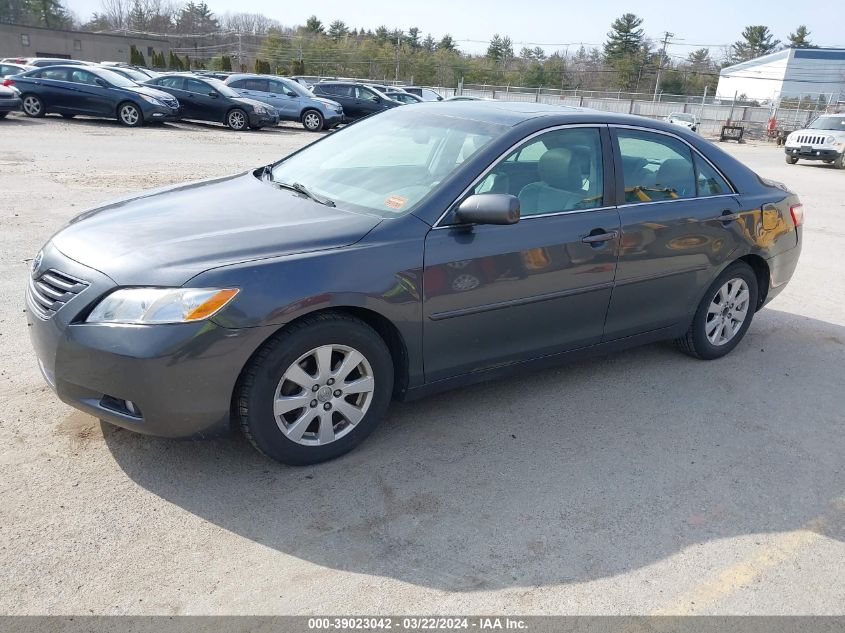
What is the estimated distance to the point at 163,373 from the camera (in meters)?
2.99

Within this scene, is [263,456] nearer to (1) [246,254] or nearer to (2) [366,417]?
(2) [366,417]

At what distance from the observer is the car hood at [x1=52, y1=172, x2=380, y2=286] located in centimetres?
313

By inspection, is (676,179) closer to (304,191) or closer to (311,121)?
(304,191)

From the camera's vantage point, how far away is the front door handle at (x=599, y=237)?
13.6 feet

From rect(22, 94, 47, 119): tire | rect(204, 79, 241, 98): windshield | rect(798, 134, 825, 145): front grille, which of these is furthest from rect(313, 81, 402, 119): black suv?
rect(798, 134, 825, 145): front grille

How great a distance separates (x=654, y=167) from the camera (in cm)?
463

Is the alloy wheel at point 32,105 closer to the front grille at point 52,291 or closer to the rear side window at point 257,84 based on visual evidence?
the rear side window at point 257,84

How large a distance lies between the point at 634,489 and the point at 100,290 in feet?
8.61

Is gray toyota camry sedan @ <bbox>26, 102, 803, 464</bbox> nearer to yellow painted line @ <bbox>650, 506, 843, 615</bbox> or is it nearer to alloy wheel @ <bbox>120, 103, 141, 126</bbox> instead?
yellow painted line @ <bbox>650, 506, 843, 615</bbox>

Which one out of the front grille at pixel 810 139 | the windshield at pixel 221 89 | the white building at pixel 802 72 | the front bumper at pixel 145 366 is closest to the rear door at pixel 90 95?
the windshield at pixel 221 89

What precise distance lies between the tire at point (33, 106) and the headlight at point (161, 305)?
1853 cm

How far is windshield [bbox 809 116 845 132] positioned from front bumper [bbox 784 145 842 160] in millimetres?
1288

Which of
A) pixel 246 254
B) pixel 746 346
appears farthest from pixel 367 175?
pixel 746 346

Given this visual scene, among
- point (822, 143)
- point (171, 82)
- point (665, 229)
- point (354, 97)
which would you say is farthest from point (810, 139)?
point (665, 229)
